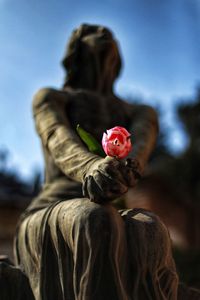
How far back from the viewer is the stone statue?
144 inches

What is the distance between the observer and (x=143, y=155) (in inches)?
185

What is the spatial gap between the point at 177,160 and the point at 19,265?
29.4 m

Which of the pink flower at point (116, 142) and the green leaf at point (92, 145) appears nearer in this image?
the pink flower at point (116, 142)

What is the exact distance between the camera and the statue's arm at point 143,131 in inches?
185

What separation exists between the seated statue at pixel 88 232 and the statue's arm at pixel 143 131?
0.01m

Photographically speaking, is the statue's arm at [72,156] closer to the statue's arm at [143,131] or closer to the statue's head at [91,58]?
the statue's head at [91,58]

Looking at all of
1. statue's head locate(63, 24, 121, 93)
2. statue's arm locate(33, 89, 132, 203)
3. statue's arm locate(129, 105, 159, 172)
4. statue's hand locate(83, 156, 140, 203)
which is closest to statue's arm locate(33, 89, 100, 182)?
statue's arm locate(33, 89, 132, 203)

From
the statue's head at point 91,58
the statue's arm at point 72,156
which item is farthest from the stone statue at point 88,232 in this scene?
the statue's head at point 91,58

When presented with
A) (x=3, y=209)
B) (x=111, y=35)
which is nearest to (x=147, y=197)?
(x=3, y=209)

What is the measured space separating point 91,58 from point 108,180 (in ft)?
6.59

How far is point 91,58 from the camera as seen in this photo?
5422 mm

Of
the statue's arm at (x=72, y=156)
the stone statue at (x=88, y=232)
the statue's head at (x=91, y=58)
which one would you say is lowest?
the stone statue at (x=88, y=232)

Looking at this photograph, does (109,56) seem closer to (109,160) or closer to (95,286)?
(109,160)

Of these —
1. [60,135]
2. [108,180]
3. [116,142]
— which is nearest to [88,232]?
[108,180]
